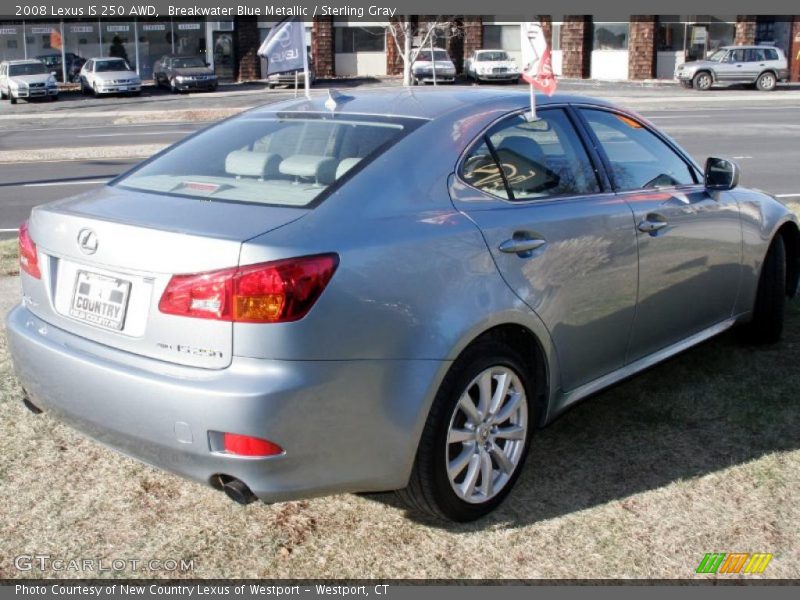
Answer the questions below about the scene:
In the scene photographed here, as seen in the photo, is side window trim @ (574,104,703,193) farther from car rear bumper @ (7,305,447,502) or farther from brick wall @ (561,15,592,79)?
brick wall @ (561,15,592,79)

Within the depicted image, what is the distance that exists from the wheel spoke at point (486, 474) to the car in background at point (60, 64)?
45.2m

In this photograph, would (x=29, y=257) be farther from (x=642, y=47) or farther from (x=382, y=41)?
(x=642, y=47)

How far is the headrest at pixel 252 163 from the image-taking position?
3.76 m

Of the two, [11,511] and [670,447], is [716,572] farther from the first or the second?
A: [11,511]

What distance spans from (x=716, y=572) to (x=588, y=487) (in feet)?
2.37

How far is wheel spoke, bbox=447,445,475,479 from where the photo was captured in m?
3.49

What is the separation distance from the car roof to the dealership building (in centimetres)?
4178

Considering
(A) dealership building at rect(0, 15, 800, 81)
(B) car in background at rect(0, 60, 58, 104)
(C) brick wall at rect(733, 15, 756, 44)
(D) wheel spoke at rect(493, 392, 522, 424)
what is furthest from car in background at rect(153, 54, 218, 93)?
(D) wheel spoke at rect(493, 392, 522, 424)

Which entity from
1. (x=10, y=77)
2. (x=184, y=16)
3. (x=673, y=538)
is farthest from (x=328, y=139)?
(x=184, y=16)

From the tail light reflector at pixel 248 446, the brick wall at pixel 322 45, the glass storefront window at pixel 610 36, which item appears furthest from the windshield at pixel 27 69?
the tail light reflector at pixel 248 446

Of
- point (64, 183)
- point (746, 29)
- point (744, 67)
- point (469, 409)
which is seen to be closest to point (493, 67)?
point (744, 67)

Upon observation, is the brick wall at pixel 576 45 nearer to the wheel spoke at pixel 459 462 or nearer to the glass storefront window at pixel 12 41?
the glass storefront window at pixel 12 41

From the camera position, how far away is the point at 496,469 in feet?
12.3

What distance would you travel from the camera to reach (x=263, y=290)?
292 cm
